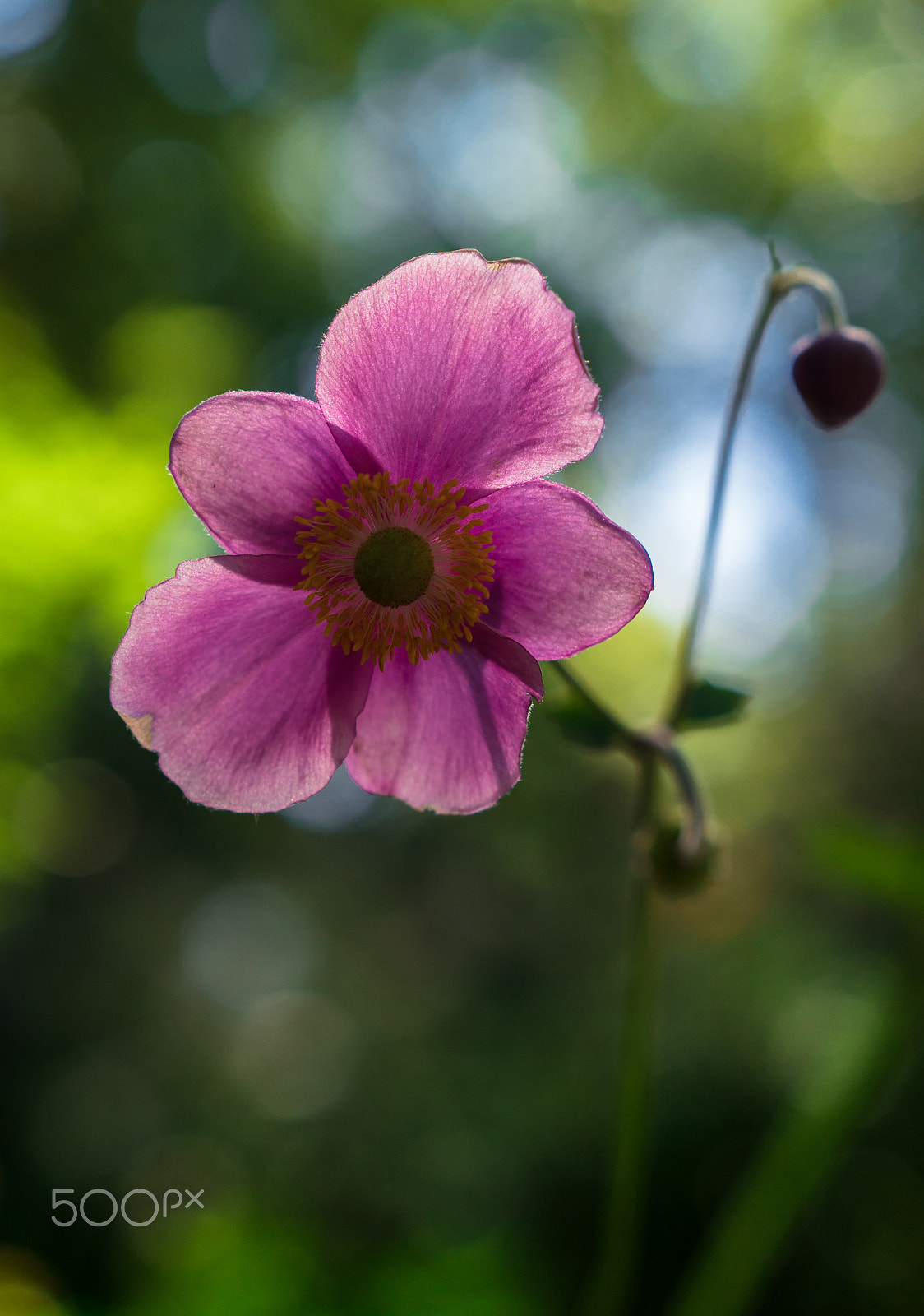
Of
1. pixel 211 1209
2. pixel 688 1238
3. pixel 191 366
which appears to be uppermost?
pixel 191 366

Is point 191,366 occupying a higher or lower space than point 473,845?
higher

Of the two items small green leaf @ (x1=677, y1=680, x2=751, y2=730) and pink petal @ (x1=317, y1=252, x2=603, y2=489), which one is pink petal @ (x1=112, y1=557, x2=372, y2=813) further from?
small green leaf @ (x1=677, y1=680, x2=751, y2=730)

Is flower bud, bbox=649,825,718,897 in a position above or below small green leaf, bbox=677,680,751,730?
below

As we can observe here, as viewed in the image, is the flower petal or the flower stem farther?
the flower stem

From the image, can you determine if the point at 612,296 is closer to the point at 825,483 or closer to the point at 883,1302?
the point at 825,483

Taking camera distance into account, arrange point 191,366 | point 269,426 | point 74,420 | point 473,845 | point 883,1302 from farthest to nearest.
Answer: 1. point 473,845
2. point 191,366
3. point 883,1302
4. point 74,420
5. point 269,426

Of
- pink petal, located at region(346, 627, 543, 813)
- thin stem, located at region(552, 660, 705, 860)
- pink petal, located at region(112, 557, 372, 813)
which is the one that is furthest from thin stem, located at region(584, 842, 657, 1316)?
pink petal, located at region(112, 557, 372, 813)

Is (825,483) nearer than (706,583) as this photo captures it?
No

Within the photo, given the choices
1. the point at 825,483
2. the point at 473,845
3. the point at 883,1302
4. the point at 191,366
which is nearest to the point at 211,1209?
the point at 883,1302
